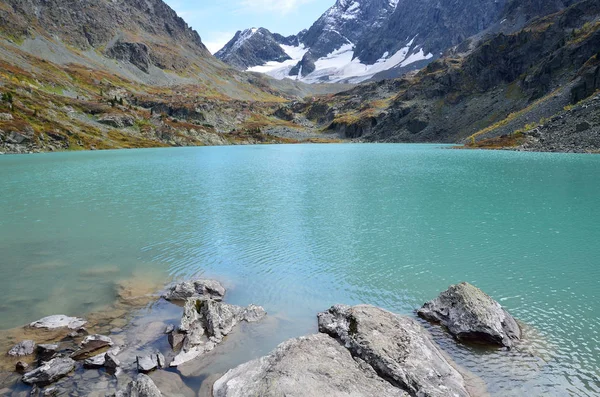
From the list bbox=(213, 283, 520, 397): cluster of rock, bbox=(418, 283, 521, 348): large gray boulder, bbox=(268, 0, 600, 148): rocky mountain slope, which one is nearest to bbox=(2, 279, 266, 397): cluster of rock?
bbox=(213, 283, 520, 397): cluster of rock

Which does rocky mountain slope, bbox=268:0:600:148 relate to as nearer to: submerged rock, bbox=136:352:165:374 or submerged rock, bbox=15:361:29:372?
submerged rock, bbox=136:352:165:374

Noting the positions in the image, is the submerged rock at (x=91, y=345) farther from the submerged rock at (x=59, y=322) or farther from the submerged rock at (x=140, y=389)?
the submerged rock at (x=140, y=389)

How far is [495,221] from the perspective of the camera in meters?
29.9

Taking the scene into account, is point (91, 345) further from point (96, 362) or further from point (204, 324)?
point (204, 324)

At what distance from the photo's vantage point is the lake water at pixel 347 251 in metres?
14.3

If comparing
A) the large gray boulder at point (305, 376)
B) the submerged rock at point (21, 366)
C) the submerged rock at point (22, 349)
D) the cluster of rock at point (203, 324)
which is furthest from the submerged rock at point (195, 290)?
the large gray boulder at point (305, 376)

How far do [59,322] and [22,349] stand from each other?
6.74ft

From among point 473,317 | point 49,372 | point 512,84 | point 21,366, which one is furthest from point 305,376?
point 512,84

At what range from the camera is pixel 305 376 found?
1020cm

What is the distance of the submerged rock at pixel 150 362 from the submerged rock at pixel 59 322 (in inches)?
163

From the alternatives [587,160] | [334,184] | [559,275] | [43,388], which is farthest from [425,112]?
[43,388]

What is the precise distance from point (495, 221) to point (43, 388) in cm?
3020

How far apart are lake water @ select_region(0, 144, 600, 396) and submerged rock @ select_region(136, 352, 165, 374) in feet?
12.0

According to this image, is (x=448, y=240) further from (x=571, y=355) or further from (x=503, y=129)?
(x=503, y=129)
